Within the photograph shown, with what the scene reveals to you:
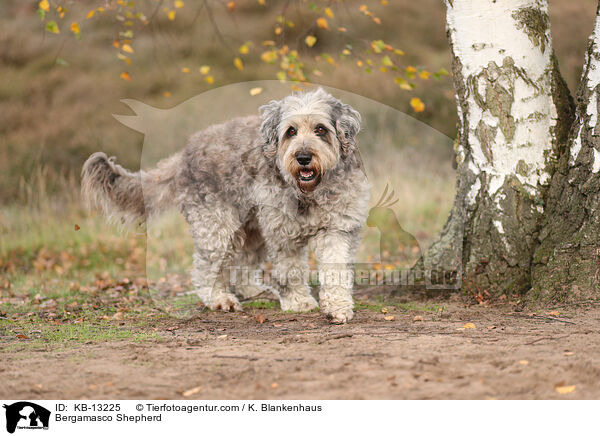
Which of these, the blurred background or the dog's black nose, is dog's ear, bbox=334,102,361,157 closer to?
the dog's black nose

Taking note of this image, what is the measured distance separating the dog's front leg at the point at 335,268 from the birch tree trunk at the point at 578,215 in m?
1.50

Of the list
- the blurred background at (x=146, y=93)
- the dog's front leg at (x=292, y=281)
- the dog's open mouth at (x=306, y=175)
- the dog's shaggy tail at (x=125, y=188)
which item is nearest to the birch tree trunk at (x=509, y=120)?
the dog's open mouth at (x=306, y=175)

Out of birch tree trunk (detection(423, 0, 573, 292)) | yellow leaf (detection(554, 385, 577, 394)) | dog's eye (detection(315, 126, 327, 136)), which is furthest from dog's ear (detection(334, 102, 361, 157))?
yellow leaf (detection(554, 385, 577, 394))

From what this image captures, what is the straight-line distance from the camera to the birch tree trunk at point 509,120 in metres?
5.18

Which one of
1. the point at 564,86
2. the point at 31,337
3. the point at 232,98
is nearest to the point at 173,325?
the point at 31,337

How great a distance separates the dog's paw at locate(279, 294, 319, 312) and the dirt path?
0.86 meters

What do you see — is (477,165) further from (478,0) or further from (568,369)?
(568,369)

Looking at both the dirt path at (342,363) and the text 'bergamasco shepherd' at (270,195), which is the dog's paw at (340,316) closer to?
the text 'bergamasco shepherd' at (270,195)

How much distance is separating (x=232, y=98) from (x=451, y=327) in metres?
12.5

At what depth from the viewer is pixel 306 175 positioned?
5176 mm

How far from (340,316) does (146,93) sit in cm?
1325

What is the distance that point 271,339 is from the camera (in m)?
4.45

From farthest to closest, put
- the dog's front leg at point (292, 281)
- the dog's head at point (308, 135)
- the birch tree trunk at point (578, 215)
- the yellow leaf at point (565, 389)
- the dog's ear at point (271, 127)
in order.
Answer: the dog's front leg at point (292, 281), the dog's ear at point (271, 127), the dog's head at point (308, 135), the birch tree trunk at point (578, 215), the yellow leaf at point (565, 389)

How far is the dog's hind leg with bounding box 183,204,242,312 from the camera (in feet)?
20.0
